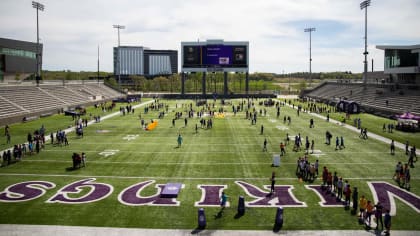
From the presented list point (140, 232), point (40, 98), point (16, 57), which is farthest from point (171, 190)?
point (16, 57)

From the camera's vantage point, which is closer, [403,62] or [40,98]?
[40,98]

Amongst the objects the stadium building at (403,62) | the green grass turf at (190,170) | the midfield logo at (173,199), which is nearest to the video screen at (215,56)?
the stadium building at (403,62)

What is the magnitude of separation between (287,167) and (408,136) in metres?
19.2

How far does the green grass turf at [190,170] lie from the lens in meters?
17.0

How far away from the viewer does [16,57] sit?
87.4 m

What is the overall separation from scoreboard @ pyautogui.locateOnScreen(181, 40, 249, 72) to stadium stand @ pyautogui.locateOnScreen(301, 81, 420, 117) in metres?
24.0

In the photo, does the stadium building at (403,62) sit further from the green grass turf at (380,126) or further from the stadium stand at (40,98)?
the stadium stand at (40,98)

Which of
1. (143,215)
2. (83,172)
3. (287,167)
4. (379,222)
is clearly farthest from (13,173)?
(379,222)

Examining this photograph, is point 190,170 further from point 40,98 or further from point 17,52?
point 17,52

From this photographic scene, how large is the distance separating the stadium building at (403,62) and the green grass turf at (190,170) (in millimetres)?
28726

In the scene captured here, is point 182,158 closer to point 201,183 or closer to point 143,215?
point 201,183

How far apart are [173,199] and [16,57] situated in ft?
269

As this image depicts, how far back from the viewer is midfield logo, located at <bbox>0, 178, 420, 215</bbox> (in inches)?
749

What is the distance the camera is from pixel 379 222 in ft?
54.9
